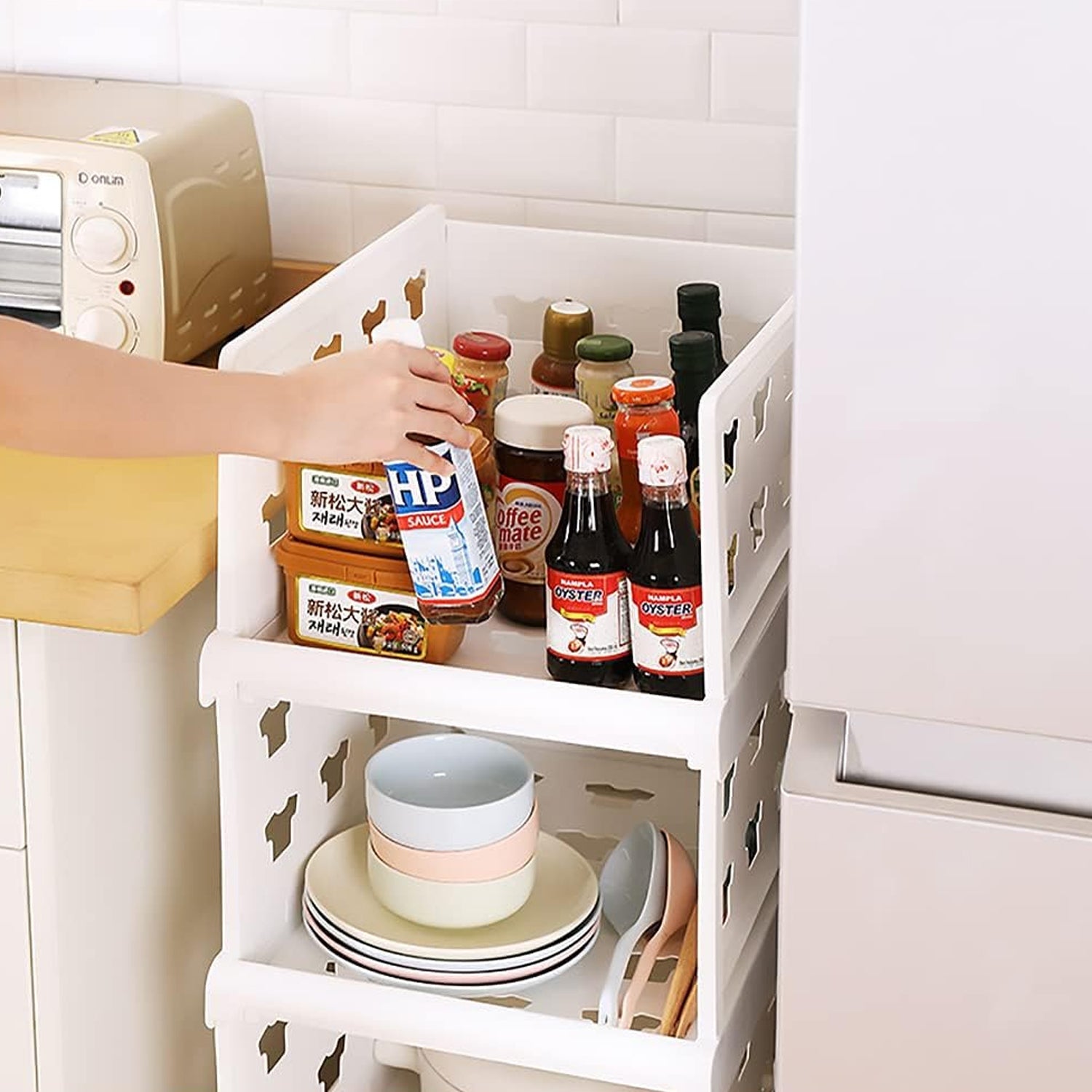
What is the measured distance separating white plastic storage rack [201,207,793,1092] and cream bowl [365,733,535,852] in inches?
3.0

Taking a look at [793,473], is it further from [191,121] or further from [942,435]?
[191,121]

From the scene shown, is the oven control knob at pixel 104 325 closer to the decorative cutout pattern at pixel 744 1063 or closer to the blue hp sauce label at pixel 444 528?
the blue hp sauce label at pixel 444 528

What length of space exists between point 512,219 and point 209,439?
0.64 metres

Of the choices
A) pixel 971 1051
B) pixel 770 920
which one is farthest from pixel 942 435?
pixel 770 920

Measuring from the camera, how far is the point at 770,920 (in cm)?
136

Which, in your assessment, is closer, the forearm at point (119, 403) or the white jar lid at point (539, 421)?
the forearm at point (119, 403)

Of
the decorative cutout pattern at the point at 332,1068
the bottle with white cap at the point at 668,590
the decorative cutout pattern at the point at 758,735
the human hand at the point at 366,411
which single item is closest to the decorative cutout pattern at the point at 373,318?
the human hand at the point at 366,411

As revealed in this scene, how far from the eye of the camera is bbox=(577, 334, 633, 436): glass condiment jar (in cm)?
133

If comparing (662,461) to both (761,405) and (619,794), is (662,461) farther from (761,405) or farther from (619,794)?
(619,794)

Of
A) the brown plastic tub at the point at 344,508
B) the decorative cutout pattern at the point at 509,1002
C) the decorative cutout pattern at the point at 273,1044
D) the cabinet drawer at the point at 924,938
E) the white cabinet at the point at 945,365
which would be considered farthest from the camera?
the decorative cutout pattern at the point at 273,1044

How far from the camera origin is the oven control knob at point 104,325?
1.46 m

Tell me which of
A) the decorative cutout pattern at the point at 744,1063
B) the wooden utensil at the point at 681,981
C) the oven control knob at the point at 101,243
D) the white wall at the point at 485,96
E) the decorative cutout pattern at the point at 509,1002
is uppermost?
the white wall at the point at 485,96

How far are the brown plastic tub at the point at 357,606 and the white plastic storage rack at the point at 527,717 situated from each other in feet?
0.07

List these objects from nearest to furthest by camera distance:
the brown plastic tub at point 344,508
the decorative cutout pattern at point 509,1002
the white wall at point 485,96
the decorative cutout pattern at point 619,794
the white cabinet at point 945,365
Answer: the white cabinet at point 945,365 < the brown plastic tub at point 344,508 < the decorative cutout pattern at point 509,1002 < the white wall at point 485,96 < the decorative cutout pattern at point 619,794
